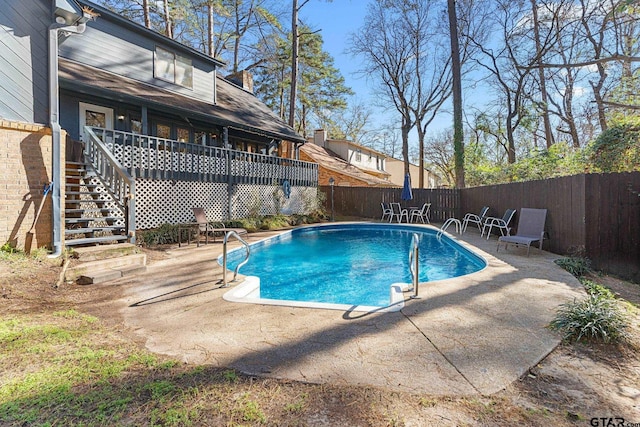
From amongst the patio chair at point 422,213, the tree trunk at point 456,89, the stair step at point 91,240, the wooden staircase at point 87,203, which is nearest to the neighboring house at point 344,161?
the patio chair at point 422,213

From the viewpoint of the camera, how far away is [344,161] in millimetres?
26453

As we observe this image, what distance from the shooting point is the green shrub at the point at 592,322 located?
2844 mm

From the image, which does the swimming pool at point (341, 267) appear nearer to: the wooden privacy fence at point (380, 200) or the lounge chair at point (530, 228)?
the lounge chair at point (530, 228)

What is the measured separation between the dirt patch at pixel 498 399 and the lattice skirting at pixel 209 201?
823cm

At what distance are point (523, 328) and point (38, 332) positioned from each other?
4.60 meters

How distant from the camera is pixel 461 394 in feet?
6.77

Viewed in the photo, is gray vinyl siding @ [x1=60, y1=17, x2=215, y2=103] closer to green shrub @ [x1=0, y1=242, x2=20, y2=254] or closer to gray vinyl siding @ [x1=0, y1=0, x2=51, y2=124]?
gray vinyl siding @ [x1=0, y1=0, x2=51, y2=124]

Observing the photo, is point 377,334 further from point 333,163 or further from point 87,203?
point 333,163

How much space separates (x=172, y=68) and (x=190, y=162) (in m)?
4.81

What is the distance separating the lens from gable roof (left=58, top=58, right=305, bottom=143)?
→ 9008 mm

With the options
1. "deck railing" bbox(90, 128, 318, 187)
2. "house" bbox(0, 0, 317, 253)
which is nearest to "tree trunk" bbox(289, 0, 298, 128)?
"house" bbox(0, 0, 317, 253)

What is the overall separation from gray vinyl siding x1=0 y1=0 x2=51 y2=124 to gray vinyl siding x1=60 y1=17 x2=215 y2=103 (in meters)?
5.24

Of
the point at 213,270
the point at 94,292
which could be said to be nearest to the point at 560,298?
the point at 213,270

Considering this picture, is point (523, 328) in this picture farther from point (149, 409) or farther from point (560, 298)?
point (149, 409)
